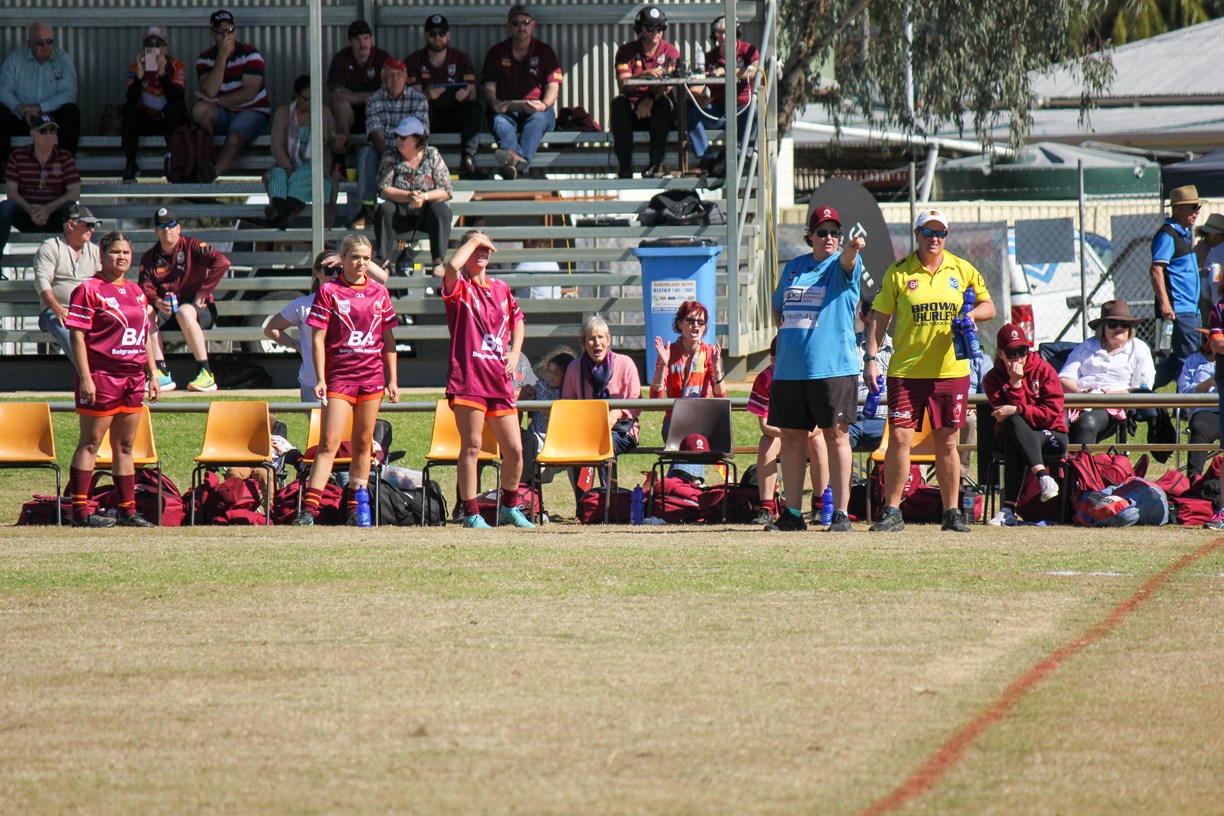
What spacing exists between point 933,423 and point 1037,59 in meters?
16.0

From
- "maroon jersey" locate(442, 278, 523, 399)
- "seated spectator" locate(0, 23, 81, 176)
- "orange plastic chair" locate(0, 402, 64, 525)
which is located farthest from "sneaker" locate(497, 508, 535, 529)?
"seated spectator" locate(0, 23, 81, 176)

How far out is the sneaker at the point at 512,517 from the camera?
36.0 ft

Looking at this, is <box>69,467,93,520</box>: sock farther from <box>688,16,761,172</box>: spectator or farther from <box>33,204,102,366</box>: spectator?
<box>688,16,761,172</box>: spectator

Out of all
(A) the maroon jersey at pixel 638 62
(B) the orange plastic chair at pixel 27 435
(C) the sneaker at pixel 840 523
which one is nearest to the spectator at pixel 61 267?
(B) the orange plastic chair at pixel 27 435

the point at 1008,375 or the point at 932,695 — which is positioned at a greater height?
the point at 1008,375

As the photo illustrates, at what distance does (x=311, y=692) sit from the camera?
5.48 m

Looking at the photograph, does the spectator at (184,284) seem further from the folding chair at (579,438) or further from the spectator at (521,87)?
the folding chair at (579,438)

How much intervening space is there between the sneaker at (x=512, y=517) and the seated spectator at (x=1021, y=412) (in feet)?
10.3

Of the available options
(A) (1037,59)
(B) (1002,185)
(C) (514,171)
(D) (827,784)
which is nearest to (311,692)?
(D) (827,784)

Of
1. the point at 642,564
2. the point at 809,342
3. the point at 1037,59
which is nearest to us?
the point at 642,564

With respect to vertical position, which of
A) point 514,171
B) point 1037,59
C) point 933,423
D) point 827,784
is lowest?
point 827,784

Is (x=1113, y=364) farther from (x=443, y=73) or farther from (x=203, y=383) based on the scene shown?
(x=443, y=73)

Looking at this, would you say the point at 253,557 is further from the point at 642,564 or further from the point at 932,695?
the point at 932,695

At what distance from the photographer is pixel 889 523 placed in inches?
398
